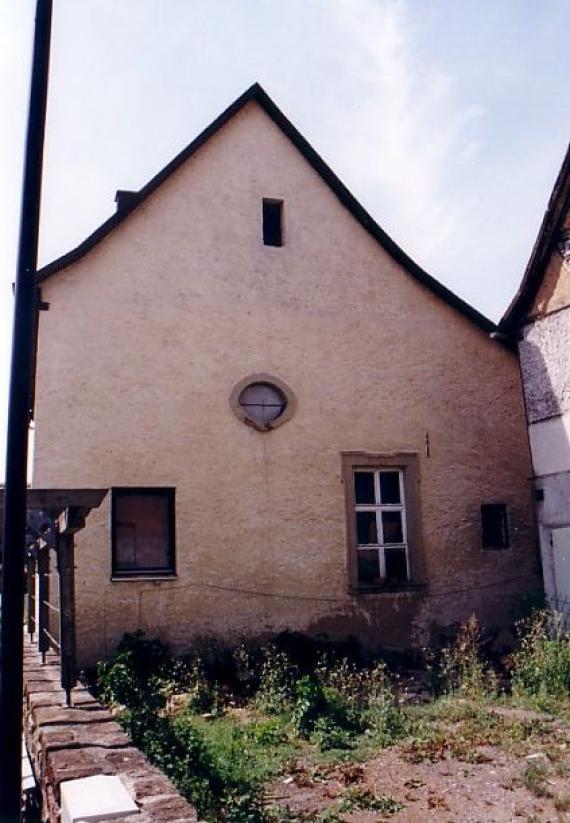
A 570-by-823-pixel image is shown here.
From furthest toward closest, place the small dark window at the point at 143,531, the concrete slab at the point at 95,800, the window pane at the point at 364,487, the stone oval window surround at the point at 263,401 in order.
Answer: the window pane at the point at 364,487 → the stone oval window surround at the point at 263,401 → the small dark window at the point at 143,531 → the concrete slab at the point at 95,800

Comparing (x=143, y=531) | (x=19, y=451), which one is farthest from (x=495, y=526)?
(x=19, y=451)

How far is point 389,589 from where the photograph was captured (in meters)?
11.3

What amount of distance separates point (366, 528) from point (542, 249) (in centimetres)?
497

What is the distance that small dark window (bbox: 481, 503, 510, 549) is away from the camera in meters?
12.1

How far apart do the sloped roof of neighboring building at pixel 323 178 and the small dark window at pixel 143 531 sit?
14.1ft

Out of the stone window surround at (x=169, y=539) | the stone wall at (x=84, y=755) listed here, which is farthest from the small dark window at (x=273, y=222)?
the stone wall at (x=84, y=755)

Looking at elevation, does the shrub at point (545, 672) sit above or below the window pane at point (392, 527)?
below

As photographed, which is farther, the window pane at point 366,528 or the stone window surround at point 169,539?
the window pane at point 366,528

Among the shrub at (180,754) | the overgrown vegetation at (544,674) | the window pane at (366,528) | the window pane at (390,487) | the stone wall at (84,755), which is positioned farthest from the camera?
the window pane at (390,487)

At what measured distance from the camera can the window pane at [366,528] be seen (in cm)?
1159

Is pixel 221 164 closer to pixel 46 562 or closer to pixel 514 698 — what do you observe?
pixel 46 562

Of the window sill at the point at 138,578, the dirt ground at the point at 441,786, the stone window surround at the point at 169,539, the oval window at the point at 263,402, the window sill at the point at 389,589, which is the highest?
the oval window at the point at 263,402

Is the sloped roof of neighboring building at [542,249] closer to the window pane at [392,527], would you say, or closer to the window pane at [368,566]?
the window pane at [392,527]

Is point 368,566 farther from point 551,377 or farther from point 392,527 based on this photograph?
point 551,377
